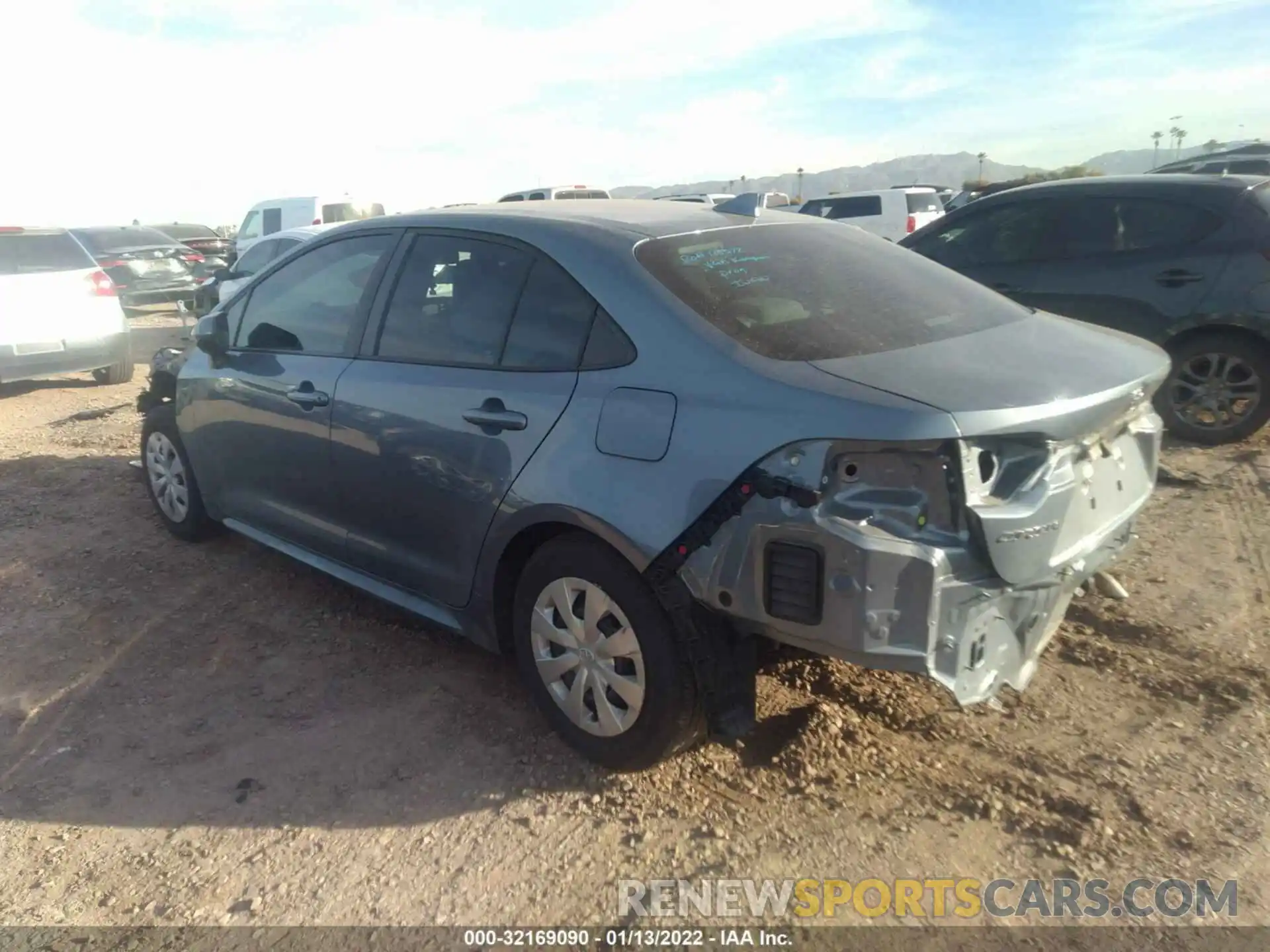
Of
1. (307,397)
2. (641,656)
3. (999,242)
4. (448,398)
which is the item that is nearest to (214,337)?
(307,397)

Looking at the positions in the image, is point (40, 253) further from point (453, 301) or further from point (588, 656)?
point (588, 656)

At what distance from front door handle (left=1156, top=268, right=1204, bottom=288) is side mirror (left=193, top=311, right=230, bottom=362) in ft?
18.2

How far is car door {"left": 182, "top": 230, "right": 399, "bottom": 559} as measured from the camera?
3900 millimetres

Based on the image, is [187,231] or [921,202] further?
[187,231]

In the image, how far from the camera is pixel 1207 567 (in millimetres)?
4336

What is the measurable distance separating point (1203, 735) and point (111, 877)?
10.9 feet

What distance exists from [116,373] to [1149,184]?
9.40 m

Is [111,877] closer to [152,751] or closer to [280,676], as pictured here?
[152,751]

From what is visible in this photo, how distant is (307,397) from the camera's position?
393cm

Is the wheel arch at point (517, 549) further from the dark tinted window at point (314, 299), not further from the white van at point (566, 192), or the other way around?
the white van at point (566, 192)

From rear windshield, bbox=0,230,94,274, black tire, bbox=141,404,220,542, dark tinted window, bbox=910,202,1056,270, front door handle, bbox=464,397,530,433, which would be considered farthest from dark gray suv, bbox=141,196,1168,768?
rear windshield, bbox=0,230,94,274

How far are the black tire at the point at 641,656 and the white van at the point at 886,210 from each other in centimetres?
1674

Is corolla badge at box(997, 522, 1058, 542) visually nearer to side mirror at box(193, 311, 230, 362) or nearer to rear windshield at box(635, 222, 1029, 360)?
rear windshield at box(635, 222, 1029, 360)

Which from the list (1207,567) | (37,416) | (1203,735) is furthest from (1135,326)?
(37,416)
